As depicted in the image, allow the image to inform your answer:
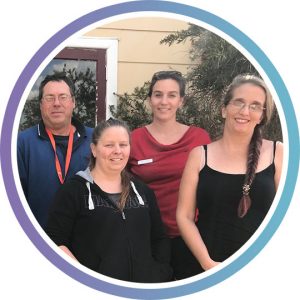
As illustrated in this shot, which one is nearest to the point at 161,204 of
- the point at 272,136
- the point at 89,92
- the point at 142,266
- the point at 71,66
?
the point at 142,266

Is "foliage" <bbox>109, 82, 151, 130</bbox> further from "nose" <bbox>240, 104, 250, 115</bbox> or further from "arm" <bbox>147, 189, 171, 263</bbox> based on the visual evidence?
"nose" <bbox>240, 104, 250, 115</bbox>

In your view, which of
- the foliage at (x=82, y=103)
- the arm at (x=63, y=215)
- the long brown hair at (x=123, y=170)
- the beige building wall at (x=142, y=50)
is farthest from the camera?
the beige building wall at (x=142, y=50)

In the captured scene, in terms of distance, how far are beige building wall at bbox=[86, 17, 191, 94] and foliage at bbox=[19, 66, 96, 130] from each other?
18 centimetres

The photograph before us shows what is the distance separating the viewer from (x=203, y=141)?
213 centimetres

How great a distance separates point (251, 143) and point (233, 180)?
0.19 metres

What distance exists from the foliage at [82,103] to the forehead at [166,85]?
0.84 m

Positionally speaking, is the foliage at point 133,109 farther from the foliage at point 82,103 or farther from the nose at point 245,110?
the nose at point 245,110

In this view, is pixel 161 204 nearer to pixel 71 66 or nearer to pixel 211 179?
pixel 211 179

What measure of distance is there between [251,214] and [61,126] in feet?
3.05

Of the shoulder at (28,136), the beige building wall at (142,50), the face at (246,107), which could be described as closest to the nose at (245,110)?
the face at (246,107)

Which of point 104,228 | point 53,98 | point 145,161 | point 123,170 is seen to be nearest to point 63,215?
point 104,228

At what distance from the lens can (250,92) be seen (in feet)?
5.95

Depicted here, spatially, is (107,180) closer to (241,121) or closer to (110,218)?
(110,218)

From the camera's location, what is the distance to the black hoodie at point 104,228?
1775 millimetres
